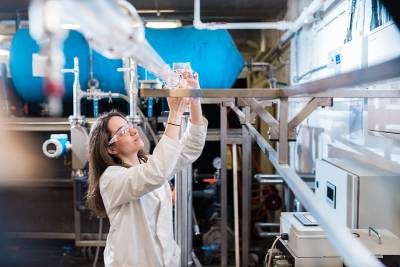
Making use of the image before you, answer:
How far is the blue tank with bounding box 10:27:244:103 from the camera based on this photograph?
127 inches

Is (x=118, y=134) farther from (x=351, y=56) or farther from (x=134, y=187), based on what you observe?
(x=351, y=56)

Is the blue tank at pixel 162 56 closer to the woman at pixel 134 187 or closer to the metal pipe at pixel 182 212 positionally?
the metal pipe at pixel 182 212

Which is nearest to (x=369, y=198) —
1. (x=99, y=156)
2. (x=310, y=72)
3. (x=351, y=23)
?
(x=351, y=23)

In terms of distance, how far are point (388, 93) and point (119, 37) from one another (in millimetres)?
1069

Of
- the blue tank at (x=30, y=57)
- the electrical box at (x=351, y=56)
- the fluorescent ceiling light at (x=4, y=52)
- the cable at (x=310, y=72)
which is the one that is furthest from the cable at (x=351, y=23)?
the fluorescent ceiling light at (x=4, y=52)

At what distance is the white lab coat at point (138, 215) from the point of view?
1.41 m

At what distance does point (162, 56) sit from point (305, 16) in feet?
3.83

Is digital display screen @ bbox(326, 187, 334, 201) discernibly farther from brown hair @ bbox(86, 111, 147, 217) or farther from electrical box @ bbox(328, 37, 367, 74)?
brown hair @ bbox(86, 111, 147, 217)

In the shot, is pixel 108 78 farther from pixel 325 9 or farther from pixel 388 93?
pixel 388 93

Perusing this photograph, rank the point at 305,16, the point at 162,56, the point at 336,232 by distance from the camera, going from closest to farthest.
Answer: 1. the point at 336,232
2. the point at 305,16
3. the point at 162,56

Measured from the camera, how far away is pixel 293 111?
353cm

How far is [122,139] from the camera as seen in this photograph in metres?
1.59

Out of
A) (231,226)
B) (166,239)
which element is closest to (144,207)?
(166,239)

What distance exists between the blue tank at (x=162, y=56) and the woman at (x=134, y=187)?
165cm
